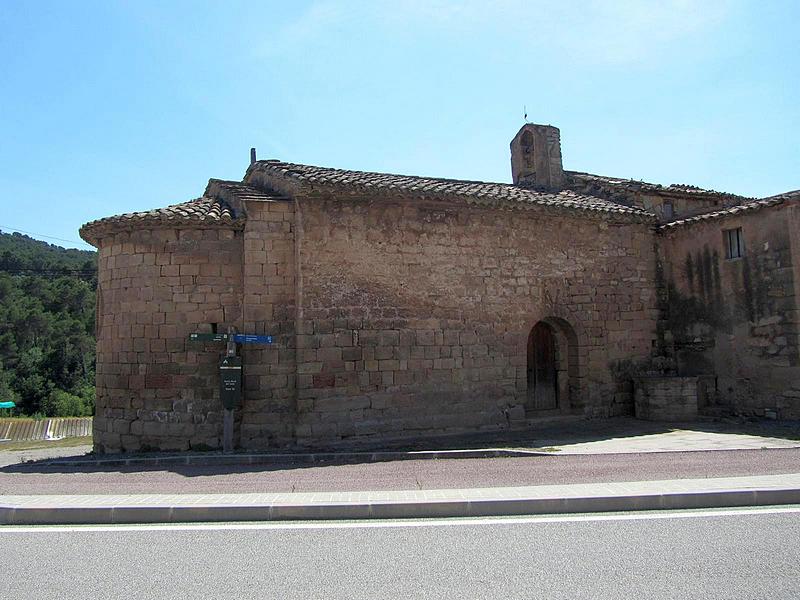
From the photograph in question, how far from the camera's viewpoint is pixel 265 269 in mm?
10016

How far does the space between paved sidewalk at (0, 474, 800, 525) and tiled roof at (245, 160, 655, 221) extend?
5.78 meters

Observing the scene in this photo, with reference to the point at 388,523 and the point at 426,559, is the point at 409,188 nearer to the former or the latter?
the point at 388,523

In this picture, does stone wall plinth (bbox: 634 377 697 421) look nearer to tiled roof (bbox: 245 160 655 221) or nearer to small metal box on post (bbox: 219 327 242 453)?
tiled roof (bbox: 245 160 655 221)

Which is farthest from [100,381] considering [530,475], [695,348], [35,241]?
[35,241]

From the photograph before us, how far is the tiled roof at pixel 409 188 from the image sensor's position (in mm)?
10117

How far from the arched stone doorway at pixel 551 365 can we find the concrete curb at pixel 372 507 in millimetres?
6771

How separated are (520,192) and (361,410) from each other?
600 centimetres

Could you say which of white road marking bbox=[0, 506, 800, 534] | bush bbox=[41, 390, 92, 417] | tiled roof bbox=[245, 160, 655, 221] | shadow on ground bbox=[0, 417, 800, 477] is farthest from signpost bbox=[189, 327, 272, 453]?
bush bbox=[41, 390, 92, 417]

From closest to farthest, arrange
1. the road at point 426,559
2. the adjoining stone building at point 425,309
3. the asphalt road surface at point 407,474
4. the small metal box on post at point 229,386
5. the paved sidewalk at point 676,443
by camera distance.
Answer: the road at point 426,559 → the asphalt road surface at point 407,474 → the paved sidewalk at point 676,443 → the small metal box on post at point 229,386 → the adjoining stone building at point 425,309

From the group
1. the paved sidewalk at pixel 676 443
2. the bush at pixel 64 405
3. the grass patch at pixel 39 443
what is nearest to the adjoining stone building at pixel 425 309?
the paved sidewalk at pixel 676 443

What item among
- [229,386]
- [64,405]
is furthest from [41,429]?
[64,405]

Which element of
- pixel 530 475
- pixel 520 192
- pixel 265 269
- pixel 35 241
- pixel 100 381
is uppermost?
pixel 35 241

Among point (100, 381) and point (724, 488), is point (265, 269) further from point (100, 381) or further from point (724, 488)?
point (724, 488)

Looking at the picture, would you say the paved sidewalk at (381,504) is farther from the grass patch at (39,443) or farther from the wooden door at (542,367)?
the grass patch at (39,443)
